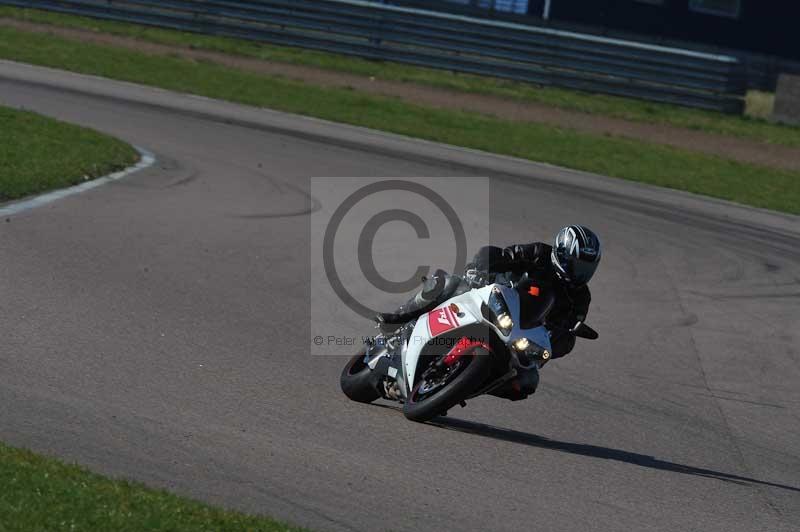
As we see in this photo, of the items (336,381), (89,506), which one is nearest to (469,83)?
(336,381)

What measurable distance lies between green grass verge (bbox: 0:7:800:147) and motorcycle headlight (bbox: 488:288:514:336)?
1827 cm

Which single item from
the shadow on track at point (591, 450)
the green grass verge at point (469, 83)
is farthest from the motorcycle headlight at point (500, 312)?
the green grass verge at point (469, 83)

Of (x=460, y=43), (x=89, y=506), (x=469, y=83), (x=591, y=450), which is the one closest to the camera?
(x=89, y=506)

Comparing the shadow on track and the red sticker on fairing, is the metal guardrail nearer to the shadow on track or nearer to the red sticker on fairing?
the shadow on track

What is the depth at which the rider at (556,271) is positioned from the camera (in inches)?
274

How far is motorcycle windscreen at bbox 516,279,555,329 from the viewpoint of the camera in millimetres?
6879

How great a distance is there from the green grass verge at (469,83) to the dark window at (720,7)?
9.20m

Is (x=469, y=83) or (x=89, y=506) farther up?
(x=89, y=506)

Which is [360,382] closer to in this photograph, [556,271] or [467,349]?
[467,349]

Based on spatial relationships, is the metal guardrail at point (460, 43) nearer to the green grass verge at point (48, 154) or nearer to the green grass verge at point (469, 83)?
the green grass verge at point (469, 83)

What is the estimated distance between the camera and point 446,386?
22.3ft

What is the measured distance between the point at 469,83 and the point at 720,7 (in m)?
13.4

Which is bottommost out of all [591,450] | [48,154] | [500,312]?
[591,450]

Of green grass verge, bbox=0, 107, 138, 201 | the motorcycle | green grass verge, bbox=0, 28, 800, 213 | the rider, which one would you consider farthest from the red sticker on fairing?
green grass verge, bbox=0, 28, 800, 213
